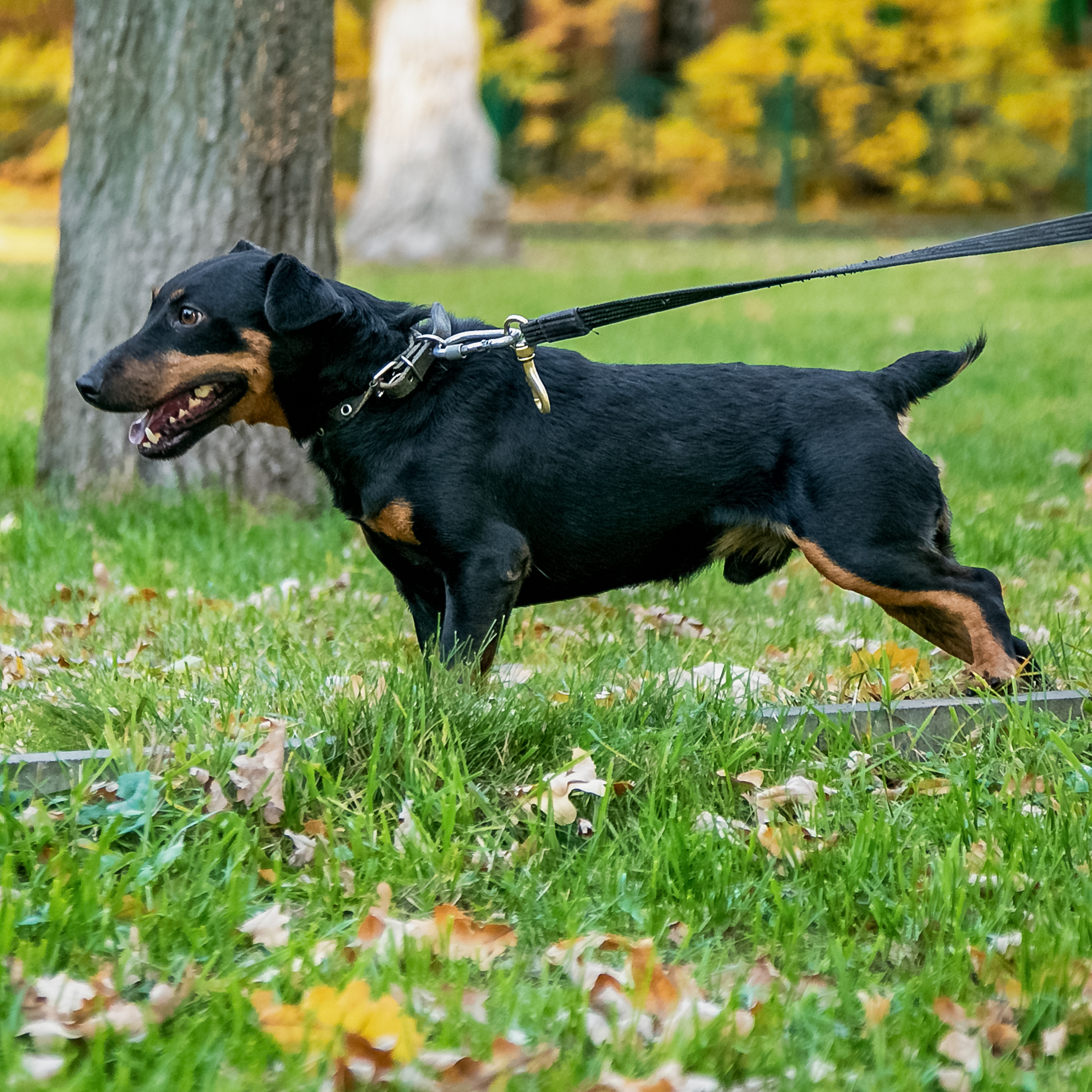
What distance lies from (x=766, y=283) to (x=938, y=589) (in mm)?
984

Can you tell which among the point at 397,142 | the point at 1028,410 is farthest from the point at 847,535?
the point at 397,142

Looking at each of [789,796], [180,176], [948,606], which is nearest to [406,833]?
[789,796]

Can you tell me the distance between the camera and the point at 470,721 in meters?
3.28

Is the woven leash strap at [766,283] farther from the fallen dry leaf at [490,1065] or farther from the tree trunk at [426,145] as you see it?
the tree trunk at [426,145]

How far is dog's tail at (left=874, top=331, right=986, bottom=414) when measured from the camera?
152 inches

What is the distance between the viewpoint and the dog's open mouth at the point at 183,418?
3.71 m

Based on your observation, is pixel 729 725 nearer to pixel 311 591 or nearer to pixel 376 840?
pixel 376 840

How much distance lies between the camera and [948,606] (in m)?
3.74

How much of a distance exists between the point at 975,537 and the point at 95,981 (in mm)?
4218

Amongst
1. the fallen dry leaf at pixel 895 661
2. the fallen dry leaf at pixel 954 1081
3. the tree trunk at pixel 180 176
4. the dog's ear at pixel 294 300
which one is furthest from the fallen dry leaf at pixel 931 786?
the tree trunk at pixel 180 176

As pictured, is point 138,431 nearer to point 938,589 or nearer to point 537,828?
point 537,828

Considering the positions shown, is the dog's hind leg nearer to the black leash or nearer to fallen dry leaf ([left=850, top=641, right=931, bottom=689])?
fallen dry leaf ([left=850, top=641, right=931, bottom=689])

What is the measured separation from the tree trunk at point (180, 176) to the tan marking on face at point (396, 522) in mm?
2529

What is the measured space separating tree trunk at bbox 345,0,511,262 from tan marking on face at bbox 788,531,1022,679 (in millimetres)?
15334
